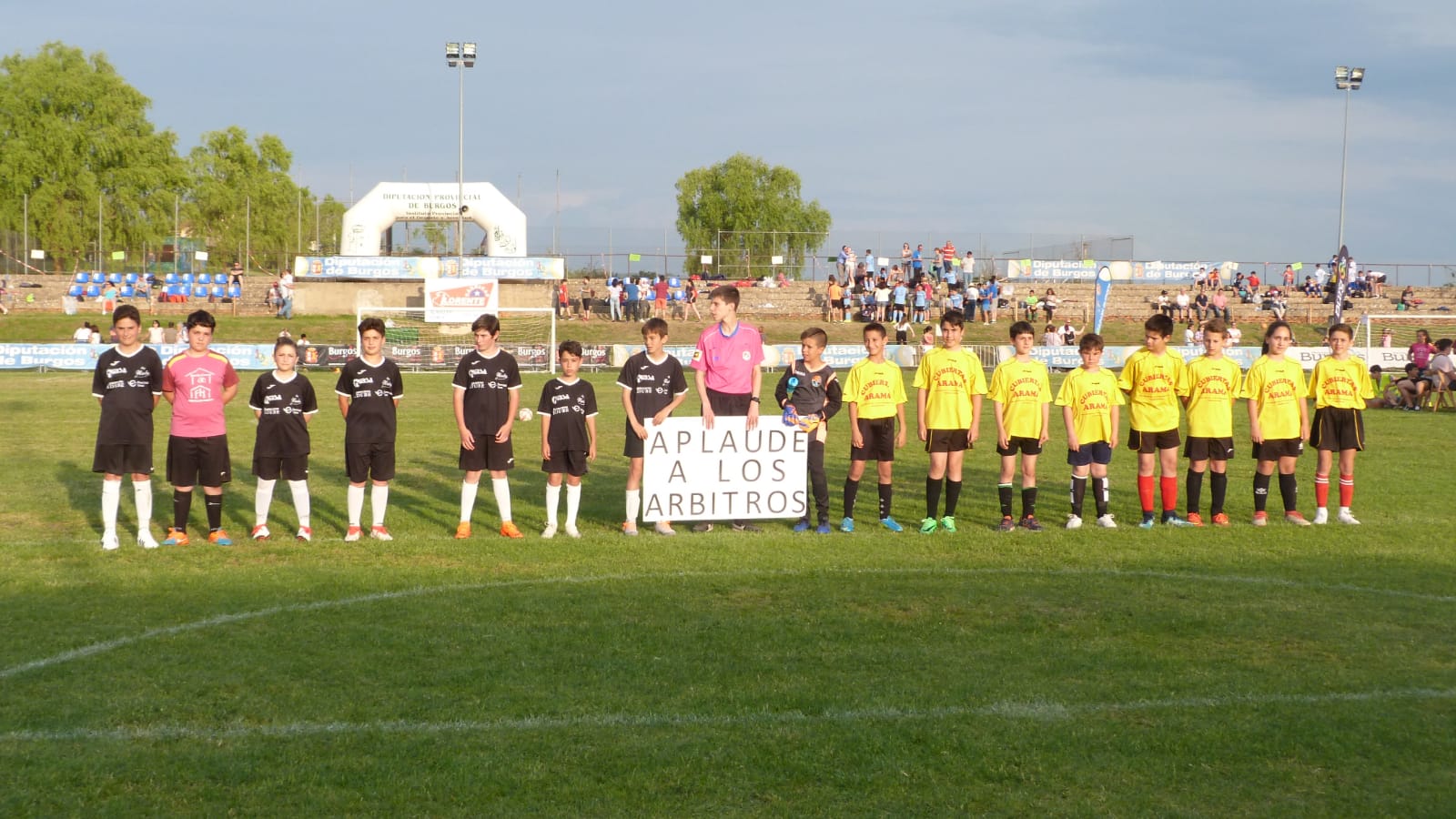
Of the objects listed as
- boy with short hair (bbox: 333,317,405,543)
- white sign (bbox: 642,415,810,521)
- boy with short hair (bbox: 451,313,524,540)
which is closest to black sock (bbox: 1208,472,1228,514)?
white sign (bbox: 642,415,810,521)

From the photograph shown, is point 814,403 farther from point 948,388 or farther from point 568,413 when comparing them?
point 568,413

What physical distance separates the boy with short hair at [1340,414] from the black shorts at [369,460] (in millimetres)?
8314

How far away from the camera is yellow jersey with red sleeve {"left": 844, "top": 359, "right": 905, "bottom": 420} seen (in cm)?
1057

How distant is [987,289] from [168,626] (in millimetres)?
42556

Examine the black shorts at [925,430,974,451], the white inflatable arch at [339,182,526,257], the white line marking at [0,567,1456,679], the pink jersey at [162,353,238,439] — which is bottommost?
the white line marking at [0,567,1456,679]

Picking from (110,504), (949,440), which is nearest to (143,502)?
(110,504)

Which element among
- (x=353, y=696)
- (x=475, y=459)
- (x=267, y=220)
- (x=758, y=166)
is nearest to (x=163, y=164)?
(x=267, y=220)

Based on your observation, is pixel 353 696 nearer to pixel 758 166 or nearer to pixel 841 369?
pixel 841 369

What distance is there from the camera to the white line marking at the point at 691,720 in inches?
206

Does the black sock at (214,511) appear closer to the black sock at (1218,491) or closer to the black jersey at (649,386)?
the black jersey at (649,386)

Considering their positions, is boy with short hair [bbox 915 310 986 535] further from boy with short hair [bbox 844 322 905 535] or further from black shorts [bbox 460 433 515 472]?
black shorts [bbox 460 433 515 472]

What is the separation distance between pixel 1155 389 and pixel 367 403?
6920 millimetres

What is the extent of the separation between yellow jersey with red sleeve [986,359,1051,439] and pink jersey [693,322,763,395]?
217 centimetres

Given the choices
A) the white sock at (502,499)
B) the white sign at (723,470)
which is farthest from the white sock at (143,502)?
the white sign at (723,470)
